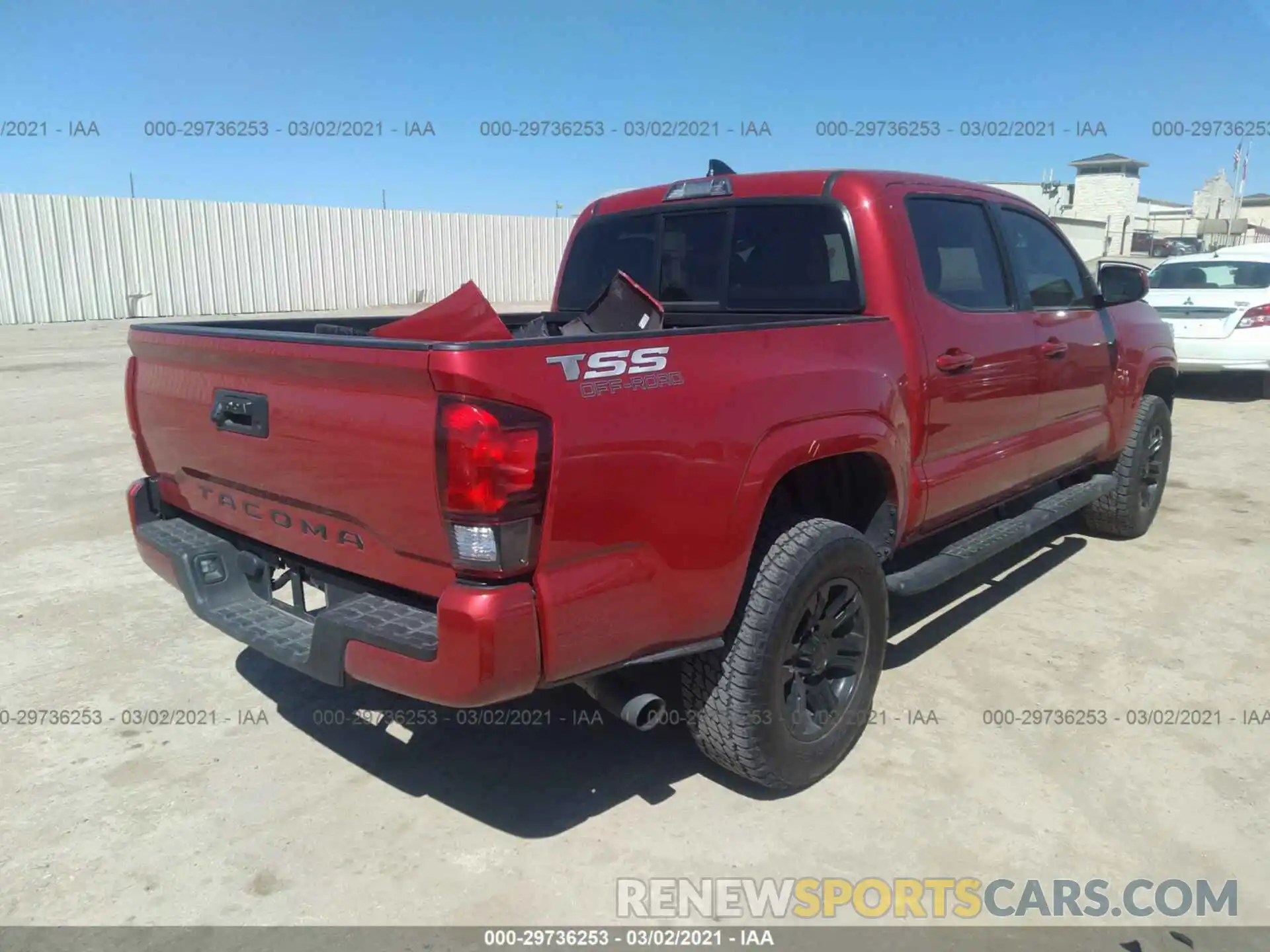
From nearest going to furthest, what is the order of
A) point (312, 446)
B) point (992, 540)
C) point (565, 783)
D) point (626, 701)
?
1. point (312, 446)
2. point (626, 701)
3. point (565, 783)
4. point (992, 540)

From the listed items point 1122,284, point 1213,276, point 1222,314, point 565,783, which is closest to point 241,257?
point 1213,276

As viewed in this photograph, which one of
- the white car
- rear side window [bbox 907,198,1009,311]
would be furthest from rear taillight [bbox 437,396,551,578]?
the white car

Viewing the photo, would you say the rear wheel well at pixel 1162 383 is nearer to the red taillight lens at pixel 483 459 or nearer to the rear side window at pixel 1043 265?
the rear side window at pixel 1043 265

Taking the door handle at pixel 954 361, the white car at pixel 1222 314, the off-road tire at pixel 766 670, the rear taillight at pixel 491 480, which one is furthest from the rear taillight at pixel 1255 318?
the rear taillight at pixel 491 480

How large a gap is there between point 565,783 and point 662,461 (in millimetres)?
1345

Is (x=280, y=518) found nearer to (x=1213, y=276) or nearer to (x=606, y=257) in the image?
(x=606, y=257)

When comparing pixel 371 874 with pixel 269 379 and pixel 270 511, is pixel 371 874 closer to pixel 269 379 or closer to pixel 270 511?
pixel 270 511

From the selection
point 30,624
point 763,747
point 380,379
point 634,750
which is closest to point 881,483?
point 763,747

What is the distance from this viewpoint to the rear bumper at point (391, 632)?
218cm

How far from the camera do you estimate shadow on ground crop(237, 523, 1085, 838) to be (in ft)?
10.0

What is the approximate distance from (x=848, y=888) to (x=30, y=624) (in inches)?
151

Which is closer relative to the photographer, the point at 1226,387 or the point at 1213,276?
the point at 1213,276

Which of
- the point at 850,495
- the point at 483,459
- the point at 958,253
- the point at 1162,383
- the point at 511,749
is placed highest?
the point at 958,253

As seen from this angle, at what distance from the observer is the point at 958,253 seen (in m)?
3.91
